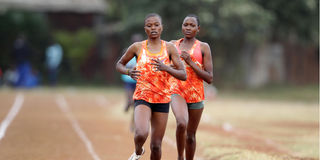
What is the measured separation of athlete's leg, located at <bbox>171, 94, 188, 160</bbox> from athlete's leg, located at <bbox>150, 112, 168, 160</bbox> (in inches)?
14.9

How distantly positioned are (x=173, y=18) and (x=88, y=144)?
16097 millimetres

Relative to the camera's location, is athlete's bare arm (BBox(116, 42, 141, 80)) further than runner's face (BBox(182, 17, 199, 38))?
No

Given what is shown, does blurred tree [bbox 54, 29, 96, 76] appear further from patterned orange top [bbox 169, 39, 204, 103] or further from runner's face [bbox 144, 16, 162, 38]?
runner's face [bbox 144, 16, 162, 38]

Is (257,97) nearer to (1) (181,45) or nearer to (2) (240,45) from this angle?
(2) (240,45)

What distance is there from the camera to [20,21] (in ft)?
94.6

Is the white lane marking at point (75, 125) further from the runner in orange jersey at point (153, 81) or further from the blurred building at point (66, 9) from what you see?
the blurred building at point (66, 9)

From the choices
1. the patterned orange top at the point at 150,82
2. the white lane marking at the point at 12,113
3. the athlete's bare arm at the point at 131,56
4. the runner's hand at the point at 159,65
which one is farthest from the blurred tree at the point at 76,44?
the runner's hand at the point at 159,65

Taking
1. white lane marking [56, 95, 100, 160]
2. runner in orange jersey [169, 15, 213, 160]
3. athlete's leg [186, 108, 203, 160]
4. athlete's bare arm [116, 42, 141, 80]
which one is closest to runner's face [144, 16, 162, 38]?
athlete's bare arm [116, 42, 141, 80]

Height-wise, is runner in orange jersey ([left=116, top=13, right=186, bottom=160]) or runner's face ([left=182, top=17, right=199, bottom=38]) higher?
runner's face ([left=182, top=17, right=199, bottom=38])

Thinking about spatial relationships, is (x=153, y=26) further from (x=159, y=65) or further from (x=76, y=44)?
(x=76, y=44)

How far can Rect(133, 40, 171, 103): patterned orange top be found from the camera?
6.80 m

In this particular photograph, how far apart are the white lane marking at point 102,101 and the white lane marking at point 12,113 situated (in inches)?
107

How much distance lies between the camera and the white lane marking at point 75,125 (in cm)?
970

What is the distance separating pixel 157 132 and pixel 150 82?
1.93ft
